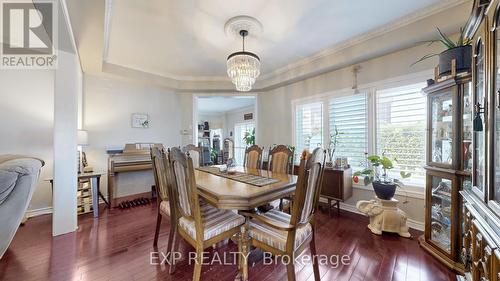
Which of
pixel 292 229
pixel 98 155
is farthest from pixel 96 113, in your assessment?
pixel 292 229

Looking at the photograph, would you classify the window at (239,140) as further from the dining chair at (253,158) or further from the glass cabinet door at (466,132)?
the glass cabinet door at (466,132)

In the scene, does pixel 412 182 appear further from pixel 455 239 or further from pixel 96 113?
Result: pixel 96 113

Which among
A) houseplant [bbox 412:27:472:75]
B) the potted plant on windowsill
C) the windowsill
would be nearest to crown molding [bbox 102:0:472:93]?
houseplant [bbox 412:27:472:75]

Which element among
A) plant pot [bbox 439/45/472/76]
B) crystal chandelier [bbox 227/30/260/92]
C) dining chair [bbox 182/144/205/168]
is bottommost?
dining chair [bbox 182/144/205/168]

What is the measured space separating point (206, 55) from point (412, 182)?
3517 mm

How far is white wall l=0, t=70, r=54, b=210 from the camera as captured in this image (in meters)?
2.88

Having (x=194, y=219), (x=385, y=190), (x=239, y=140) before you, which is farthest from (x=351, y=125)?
(x=239, y=140)

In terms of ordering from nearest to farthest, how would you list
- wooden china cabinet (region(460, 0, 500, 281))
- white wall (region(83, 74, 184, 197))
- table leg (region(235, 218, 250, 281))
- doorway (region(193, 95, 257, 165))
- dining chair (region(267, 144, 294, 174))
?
wooden china cabinet (region(460, 0, 500, 281)), table leg (region(235, 218, 250, 281)), dining chair (region(267, 144, 294, 174)), white wall (region(83, 74, 184, 197)), doorway (region(193, 95, 257, 165))

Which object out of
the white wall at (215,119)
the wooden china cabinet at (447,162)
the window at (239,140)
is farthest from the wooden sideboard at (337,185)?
the white wall at (215,119)

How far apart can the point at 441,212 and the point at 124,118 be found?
4.98m

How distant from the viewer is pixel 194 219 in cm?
149

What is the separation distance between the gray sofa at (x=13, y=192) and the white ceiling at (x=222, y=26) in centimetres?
174

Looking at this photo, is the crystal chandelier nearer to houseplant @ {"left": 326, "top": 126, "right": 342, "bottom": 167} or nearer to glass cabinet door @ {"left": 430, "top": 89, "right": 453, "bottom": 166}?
houseplant @ {"left": 326, "top": 126, "right": 342, "bottom": 167}

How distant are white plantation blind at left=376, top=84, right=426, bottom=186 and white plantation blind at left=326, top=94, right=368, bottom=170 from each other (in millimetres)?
213
